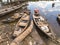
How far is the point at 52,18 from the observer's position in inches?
762

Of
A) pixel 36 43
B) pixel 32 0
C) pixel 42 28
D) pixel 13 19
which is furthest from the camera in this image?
pixel 32 0

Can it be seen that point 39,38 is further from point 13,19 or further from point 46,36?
point 13,19

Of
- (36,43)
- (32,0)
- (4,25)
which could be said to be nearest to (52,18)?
(4,25)

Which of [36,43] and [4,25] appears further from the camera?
[4,25]

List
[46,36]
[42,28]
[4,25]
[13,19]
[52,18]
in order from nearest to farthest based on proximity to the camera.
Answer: [46,36] → [42,28] → [4,25] → [13,19] → [52,18]

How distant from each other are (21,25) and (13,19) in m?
3.25

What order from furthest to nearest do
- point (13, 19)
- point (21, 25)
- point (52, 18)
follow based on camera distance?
1. point (52, 18)
2. point (13, 19)
3. point (21, 25)

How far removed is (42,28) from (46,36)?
130cm

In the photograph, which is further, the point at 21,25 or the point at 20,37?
the point at 21,25

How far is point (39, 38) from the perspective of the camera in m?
12.9

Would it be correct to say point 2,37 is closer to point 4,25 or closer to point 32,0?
point 4,25

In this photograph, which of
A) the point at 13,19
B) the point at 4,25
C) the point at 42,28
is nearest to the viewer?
the point at 42,28

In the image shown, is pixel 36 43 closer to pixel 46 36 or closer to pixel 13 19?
pixel 46 36

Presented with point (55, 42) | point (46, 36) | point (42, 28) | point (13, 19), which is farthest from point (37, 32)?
point (13, 19)
